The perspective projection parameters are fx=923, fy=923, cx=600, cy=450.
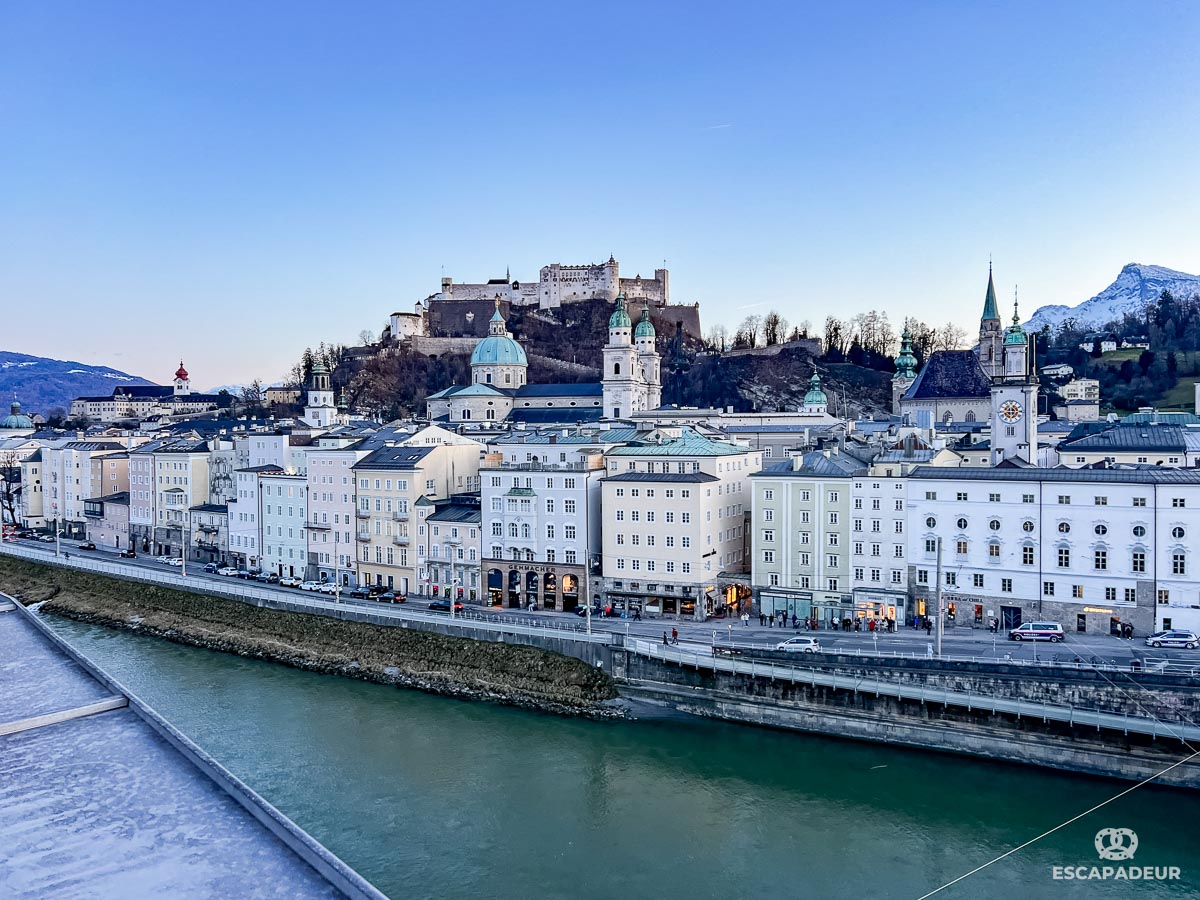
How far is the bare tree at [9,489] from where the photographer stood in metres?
76.5

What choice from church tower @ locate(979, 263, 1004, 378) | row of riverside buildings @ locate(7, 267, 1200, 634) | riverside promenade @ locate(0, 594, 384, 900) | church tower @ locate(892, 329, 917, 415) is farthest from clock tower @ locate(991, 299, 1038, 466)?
church tower @ locate(892, 329, 917, 415)

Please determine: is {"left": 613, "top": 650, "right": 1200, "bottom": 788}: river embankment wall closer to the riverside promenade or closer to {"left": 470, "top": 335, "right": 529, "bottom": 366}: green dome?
the riverside promenade

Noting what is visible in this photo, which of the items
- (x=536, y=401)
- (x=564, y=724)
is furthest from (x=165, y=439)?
(x=564, y=724)

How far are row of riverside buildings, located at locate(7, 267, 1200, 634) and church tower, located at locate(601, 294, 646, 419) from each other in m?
14.2

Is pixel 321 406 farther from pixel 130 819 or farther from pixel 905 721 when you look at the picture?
pixel 130 819

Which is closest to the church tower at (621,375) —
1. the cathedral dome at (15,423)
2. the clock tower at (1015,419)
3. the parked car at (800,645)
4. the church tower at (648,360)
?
the church tower at (648,360)

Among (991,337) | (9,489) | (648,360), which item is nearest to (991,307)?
(991,337)

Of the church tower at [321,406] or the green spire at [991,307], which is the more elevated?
the green spire at [991,307]

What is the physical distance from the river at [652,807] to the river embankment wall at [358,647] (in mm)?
1424

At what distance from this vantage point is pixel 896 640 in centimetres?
3067

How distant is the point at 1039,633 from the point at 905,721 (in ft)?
21.7

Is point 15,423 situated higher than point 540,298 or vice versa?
point 540,298

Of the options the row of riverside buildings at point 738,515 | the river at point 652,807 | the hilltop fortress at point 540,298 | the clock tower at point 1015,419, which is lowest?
the river at point 652,807

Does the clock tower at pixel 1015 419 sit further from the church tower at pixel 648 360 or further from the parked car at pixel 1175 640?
the church tower at pixel 648 360
